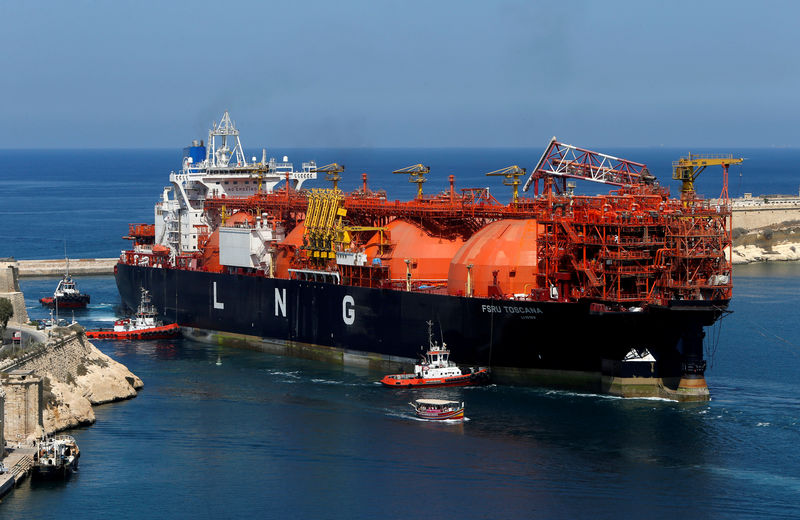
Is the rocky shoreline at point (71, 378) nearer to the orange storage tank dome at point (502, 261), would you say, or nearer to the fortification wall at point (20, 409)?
the fortification wall at point (20, 409)

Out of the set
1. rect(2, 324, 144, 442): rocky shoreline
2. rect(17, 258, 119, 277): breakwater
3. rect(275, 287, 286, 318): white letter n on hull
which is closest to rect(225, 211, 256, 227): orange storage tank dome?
rect(275, 287, 286, 318): white letter n on hull

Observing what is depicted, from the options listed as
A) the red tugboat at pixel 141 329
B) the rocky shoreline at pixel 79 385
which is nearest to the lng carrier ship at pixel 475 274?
the red tugboat at pixel 141 329

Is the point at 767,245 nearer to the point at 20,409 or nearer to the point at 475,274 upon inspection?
the point at 475,274

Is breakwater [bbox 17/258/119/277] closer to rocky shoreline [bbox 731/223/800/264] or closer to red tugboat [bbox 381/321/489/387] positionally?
rocky shoreline [bbox 731/223/800/264]

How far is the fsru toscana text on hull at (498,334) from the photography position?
53812 mm

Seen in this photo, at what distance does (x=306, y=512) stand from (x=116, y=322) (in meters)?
40.0

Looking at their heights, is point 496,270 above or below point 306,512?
above

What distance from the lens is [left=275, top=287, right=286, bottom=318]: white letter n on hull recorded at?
230ft

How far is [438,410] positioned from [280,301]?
21.1 meters

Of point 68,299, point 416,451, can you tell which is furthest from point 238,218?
point 416,451

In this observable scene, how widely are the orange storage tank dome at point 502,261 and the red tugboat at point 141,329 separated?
23781 millimetres

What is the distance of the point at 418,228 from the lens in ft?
214

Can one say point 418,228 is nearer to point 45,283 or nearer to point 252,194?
point 252,194

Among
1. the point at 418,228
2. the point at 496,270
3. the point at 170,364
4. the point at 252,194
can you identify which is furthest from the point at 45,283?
the point at 496,270
